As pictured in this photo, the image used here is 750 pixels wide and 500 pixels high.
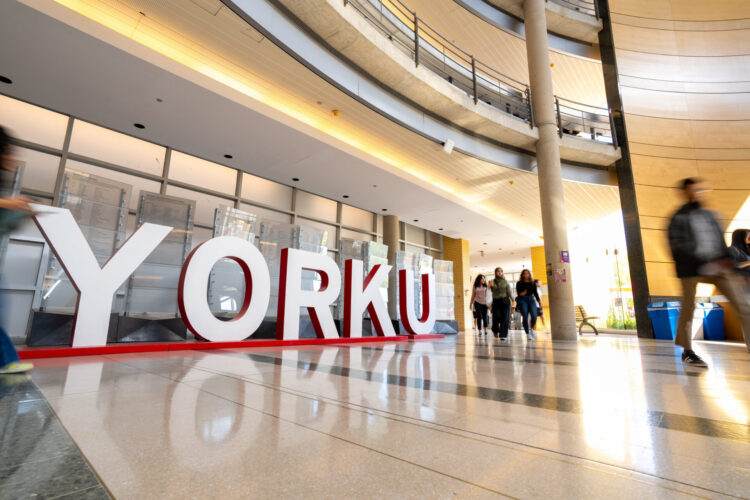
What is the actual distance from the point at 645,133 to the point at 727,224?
9.97 feet

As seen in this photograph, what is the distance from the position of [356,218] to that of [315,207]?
1.70 m

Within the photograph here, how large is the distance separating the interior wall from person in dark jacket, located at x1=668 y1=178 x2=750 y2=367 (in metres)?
7.11

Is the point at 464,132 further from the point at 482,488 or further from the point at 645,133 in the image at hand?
the point at 482,488

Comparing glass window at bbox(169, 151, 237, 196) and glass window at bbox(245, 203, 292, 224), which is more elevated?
glass window at bbox(169, 151, 237, 196)

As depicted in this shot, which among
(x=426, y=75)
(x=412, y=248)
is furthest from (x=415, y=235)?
(x=426, y=75)

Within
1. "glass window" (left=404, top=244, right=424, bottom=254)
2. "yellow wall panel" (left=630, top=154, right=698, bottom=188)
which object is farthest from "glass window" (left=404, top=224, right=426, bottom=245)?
"yellow wall panel" (left=630, top=154, right=698, bottom=188)

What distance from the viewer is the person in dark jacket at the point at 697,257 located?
2936 millimetres

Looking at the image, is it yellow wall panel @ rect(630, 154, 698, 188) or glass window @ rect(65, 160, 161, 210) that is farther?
yellow wall panel @ rect(630, 154, 698, 188)

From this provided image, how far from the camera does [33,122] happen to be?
20.9 feet

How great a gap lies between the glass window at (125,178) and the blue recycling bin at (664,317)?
11.7 meters

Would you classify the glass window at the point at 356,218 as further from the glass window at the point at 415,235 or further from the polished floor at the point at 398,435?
the polished floor at the point at 398,435

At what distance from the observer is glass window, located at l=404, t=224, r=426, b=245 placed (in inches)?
549

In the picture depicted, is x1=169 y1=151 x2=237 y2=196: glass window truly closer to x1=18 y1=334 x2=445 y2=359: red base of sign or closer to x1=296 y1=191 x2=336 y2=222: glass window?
x1=296 y1=191 x2=336 y2=222: glass window

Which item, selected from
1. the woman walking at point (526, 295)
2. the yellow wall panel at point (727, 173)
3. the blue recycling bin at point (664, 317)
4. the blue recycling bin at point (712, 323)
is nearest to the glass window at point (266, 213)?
the woman walking at point (526, 295)
